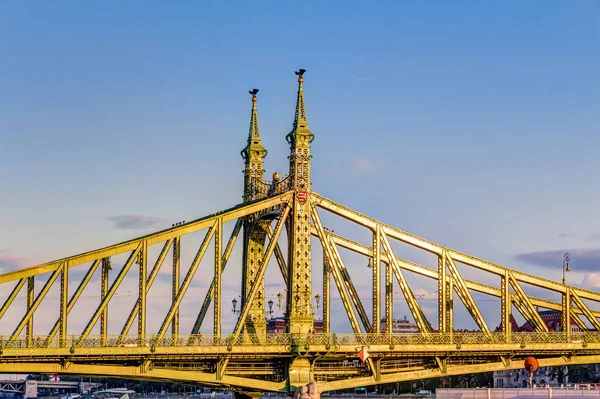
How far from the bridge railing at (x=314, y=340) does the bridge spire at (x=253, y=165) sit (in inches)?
685

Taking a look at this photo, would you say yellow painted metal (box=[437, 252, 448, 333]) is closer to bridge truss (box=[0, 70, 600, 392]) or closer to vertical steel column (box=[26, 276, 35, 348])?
bridge truss (box=[0, 70, 600, 392])

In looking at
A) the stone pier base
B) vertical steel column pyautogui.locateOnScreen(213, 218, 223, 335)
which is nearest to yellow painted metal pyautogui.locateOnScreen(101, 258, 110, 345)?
vertical steel column pyautogui.locateOnScreen(213, 218, 223, 335)

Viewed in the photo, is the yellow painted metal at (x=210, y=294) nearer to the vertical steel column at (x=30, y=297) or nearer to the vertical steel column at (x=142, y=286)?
the vertical steel column at (x=142, y=286)

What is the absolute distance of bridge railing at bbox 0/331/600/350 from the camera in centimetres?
9981

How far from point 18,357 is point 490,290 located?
54278mm

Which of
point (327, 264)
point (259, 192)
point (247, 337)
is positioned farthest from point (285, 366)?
point (259, 192)

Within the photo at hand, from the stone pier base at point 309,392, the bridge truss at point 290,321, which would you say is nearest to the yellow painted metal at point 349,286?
the bridge truss at point 290,321

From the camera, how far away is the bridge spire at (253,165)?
127 meters

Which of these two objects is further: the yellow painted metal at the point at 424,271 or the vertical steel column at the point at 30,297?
the yellow painted metal at the point at 424,271

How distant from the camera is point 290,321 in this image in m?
115

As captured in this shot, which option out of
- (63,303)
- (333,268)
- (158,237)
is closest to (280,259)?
(333,268)

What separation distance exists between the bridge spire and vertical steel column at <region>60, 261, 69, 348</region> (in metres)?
30.6

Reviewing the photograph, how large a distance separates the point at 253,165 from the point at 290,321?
20.5 m

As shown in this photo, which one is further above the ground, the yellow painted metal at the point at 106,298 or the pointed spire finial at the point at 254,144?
the pointed spire finial at the point at 254,144
